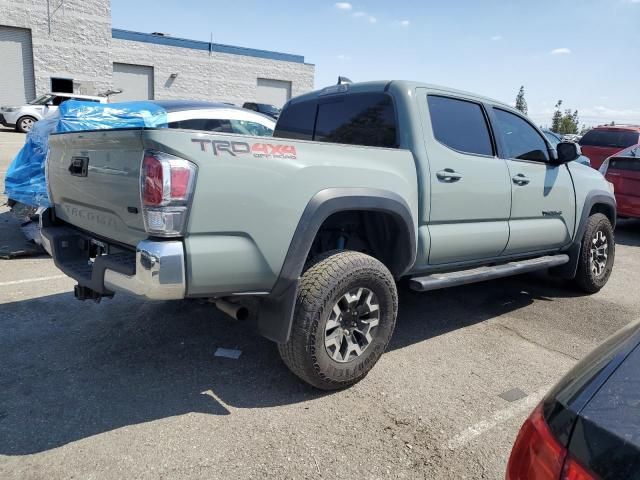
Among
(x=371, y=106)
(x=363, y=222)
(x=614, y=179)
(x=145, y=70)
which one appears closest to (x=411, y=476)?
(x=363, y=222)

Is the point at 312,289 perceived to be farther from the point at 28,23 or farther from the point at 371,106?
the point at 28,23

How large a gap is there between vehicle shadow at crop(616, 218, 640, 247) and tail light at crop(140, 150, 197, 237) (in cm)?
865

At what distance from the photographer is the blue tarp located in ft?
19.6

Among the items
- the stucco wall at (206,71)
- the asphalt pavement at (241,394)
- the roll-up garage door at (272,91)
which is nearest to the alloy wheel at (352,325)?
the asphalt pavement at (241,394)

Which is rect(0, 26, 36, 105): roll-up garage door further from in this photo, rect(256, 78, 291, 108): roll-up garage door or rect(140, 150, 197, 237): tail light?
rect(140, 150, 197, 237): tail light

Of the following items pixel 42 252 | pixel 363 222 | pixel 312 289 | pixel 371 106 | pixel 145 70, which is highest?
pixel 145 70

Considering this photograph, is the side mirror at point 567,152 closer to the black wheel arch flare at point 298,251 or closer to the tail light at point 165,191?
the black wheel arch flare at point 298,251

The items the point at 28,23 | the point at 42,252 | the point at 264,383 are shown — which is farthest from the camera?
the point at 28,23

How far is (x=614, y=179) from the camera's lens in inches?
354

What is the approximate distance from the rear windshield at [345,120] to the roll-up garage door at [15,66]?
2535 cm

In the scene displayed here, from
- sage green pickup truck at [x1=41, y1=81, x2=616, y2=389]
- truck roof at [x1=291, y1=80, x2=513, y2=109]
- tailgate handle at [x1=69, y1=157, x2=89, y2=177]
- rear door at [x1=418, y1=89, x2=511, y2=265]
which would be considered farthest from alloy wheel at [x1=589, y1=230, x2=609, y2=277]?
tailgate handle at [x1=69, y1=157, x2=89, y2=177]

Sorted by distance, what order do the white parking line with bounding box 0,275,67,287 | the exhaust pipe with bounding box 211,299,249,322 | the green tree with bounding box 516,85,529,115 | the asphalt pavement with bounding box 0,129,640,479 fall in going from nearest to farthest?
the asphalt pavement with bounding box 0,129,640,479, the exhaust pipe with bounding box 211,299,249,322, the white parking line with bounding box 0,275,67,287, the green tree with bounding box 516,85,529,115

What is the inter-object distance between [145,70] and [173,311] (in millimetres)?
31554

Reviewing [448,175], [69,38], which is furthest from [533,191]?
[69,38]
